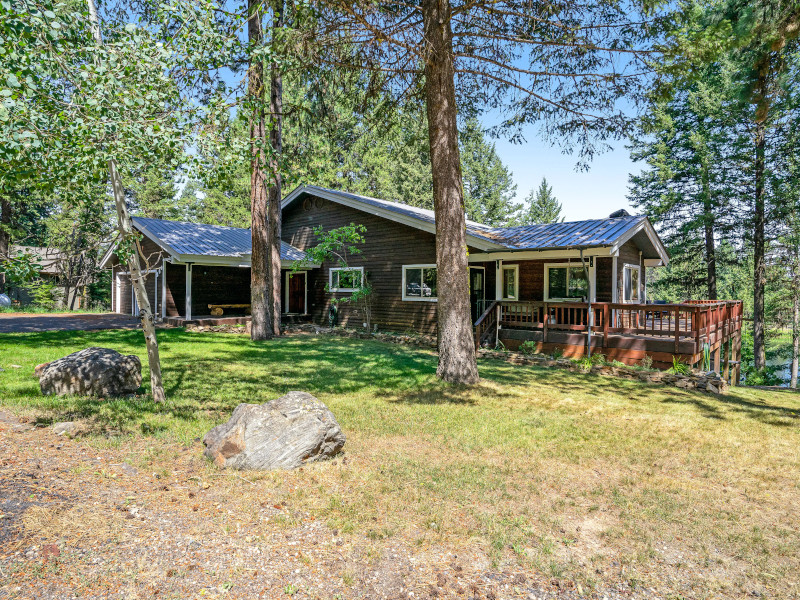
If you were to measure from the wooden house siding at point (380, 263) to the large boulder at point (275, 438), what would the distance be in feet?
32.6

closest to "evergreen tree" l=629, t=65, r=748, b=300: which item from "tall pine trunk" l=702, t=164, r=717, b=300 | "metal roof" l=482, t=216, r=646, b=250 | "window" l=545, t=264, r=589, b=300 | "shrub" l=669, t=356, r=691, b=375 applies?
"tall pine trunk" l=702, t=164, r=717, b=300

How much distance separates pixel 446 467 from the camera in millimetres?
4074

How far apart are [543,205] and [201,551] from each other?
4198cm

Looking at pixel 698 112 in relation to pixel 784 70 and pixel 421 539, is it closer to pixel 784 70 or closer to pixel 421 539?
pixel 784 70

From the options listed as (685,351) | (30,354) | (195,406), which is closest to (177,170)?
(195,406)

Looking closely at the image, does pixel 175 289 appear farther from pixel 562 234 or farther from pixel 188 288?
pixel 562 234

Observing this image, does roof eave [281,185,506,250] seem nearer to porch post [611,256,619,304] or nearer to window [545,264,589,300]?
window [545,264,589,300]

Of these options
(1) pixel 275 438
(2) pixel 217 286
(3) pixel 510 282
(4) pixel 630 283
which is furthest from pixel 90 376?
(4) pixel 630 283

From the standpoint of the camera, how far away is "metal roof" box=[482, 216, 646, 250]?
11.1 meters

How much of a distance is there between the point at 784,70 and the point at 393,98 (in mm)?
6751

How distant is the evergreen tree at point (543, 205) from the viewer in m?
40.4

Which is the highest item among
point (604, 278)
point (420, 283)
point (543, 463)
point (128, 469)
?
point (604, 278)

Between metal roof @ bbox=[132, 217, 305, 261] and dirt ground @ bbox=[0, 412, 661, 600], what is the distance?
43.9 ft

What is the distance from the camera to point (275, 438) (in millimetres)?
4027
